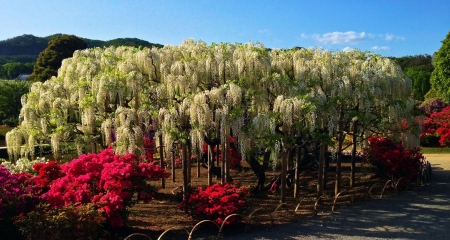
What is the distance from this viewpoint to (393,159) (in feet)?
42.6

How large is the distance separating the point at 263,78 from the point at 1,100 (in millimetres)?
29293

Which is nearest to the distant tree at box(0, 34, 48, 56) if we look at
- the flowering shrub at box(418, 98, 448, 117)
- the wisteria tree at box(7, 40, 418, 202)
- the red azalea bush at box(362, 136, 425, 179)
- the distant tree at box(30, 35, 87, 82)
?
the distant tree at box(30, 35, 87, 82)

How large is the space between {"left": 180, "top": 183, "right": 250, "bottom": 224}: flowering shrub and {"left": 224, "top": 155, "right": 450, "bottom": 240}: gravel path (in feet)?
1.82

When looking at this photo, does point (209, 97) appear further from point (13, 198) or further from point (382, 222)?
point (382, 222)

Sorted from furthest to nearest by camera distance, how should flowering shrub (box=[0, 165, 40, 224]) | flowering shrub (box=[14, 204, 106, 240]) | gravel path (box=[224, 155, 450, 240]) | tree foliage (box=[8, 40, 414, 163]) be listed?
tree foliage (box=[8, 40, 414, 163]), gravel path (box=[224, 155, 450, 240]), flowering shrub (box=[0, 165, 40, 224]), flowering shrub (box=[14, 204, 106, 240])

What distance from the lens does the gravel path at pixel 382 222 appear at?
8344 mm

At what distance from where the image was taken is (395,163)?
12.9 meters

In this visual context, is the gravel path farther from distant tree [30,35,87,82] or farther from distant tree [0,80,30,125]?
distant tree [0,80,30,125]

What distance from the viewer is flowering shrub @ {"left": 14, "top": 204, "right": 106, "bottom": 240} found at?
22.2 feet

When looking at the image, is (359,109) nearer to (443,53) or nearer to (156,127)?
(156,127)

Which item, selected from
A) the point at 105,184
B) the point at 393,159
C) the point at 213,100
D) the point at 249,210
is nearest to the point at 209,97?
the point at 213,100

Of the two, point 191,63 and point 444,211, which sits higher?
point 191,63

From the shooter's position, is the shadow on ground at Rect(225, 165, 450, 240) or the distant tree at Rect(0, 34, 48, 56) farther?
the distant tree at Rect(0, 34, 48, 56)

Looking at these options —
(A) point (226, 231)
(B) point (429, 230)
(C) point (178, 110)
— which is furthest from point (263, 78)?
(B) point (429, 230)
